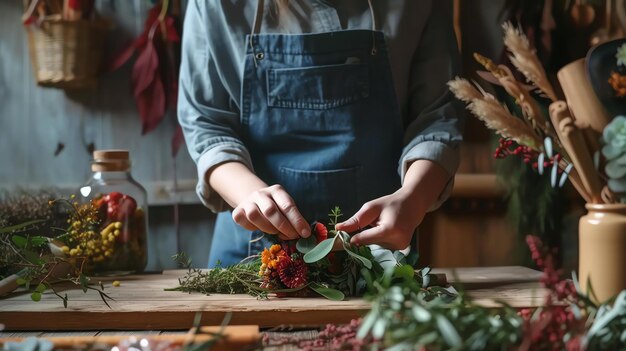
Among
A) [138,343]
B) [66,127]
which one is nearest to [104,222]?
[138,343]

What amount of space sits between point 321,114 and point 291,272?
0.46 m

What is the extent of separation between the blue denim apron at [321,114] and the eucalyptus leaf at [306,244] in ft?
1.15

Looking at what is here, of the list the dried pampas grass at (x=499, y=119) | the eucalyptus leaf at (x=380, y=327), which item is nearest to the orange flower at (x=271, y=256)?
the dried pampas grass at (x=499, y=119)

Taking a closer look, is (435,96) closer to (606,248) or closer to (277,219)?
(277,219)

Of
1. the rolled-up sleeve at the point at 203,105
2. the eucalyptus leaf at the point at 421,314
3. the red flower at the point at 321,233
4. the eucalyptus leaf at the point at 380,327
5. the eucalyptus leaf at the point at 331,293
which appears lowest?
the eucalyptus leaf at the point at 331,293

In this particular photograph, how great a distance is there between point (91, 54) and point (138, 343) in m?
1.65

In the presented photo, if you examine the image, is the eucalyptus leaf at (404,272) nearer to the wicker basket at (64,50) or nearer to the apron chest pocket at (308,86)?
the apron chest pocket at (308,86)

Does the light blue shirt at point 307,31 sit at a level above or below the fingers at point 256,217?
above

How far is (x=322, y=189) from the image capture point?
1449 millimetres

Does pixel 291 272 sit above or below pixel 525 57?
below

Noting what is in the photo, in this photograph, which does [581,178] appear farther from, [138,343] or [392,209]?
[138,343]

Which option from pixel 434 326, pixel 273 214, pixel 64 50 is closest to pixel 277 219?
pixel 273 214

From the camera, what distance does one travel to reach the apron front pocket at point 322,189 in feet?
4.73

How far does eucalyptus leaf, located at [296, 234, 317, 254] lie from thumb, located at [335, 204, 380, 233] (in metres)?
0.04
